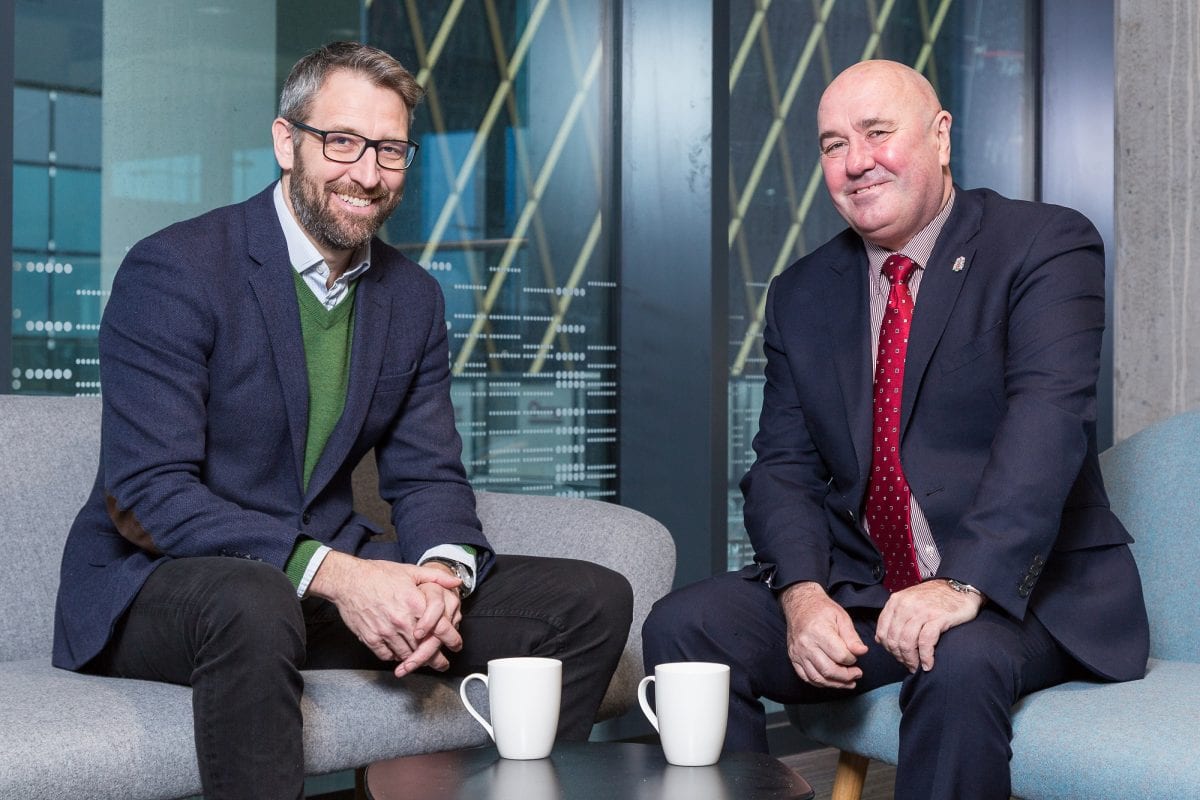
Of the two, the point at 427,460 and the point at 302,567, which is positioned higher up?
the point at 427,460

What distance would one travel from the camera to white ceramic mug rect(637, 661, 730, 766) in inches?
55.4

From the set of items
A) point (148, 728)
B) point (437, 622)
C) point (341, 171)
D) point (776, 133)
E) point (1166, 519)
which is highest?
point (776, 133)

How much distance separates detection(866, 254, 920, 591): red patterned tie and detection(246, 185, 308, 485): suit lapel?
83 cm

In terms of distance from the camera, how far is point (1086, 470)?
1.92 m

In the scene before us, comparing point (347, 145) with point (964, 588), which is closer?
point (964, 588)

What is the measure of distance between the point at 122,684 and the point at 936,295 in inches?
48.3

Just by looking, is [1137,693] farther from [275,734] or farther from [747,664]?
[275,734]

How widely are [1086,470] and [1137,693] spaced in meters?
0.32

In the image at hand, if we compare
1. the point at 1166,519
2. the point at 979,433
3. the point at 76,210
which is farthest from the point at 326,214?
the point at 1166,519

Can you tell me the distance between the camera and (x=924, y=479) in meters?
1.92

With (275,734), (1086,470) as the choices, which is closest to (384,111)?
(275,734)

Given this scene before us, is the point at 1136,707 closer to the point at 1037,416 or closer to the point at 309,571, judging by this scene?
the point at 1037,416

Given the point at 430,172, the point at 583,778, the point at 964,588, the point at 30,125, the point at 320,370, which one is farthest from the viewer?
the point at 430,172

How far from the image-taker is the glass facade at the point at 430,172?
2494 mm
